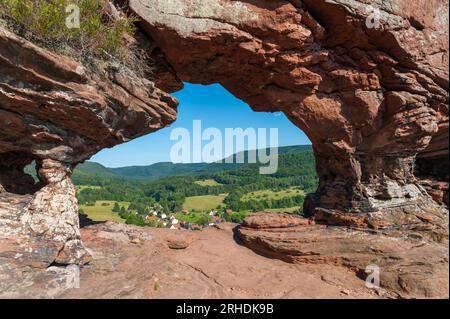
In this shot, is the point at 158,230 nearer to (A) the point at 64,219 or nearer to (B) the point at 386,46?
(A) the point at 64,219

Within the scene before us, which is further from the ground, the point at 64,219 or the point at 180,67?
the point at 180,67

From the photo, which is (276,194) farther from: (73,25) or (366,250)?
(73,25)

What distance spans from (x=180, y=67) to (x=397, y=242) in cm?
1125

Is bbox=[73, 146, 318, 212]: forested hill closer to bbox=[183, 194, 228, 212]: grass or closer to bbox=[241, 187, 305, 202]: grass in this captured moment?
bbox=[241, 187, 305, 202]: grass

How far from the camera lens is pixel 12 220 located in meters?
8.76

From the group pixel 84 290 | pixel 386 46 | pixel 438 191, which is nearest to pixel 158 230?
pixel 84 290

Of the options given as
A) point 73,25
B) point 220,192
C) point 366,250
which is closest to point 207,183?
point 220,192

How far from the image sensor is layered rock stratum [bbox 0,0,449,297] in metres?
8.66

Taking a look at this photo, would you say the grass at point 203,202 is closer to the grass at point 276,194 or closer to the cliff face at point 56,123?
the grass at point 276,194

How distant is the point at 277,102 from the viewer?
43.7ft

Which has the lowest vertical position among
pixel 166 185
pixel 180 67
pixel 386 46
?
pixel 166 185

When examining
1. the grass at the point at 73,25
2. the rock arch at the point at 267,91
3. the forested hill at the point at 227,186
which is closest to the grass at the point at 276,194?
the forested hill at the point at 227,186

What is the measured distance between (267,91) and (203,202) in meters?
112

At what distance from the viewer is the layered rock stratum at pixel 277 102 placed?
866cm
